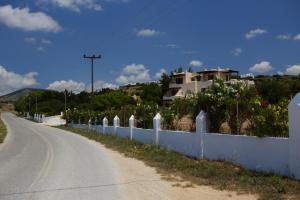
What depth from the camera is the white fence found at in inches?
452

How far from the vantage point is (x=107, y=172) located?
1538 centimetres

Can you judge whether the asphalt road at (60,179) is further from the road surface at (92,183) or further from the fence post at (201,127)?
the fence post at (201,127)

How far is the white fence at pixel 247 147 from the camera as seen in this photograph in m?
11.5

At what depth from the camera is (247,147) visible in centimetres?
1412

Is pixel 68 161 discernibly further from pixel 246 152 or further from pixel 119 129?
pixel 119 129

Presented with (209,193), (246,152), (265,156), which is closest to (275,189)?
(209,193)

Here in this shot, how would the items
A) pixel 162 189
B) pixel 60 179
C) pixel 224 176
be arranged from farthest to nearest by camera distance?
1. pixel 60 179
2. pixel 224 176
3. pixel 162 189

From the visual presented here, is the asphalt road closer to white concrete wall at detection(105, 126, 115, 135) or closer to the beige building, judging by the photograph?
white concrete wall at detection(105, 126, 115, 135)

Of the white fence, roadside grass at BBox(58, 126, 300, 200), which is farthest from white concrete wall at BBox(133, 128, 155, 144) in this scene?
roadside grass at BBox(58, 126, 300, 200)

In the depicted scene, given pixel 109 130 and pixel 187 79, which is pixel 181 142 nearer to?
pixel 109 130

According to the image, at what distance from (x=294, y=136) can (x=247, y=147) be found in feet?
9.28

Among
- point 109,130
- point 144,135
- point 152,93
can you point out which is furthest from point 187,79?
point 144,135

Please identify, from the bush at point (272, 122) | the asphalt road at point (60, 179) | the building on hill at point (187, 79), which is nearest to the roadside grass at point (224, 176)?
the bush at point (272, 122)

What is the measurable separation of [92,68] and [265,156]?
58.0 meters
